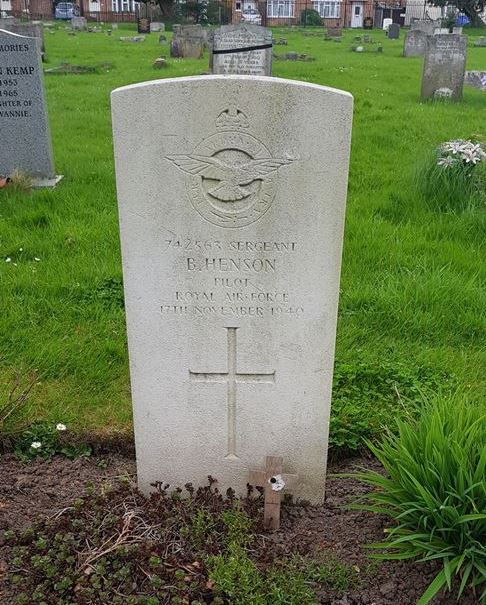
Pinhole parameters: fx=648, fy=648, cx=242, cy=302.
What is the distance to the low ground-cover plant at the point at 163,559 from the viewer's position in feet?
7.21

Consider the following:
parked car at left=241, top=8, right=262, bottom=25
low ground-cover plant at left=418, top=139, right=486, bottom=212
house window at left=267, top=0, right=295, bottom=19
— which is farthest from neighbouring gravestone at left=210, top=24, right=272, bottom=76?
house window at left=267, top=0, right=295, bottom=19

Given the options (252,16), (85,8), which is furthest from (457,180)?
(85,8)

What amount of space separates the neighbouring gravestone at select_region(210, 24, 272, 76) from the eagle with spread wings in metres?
9.13

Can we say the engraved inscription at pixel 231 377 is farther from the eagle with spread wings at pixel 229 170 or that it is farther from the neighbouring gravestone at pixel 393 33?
the neighbouring gravestone at pixel 393 33

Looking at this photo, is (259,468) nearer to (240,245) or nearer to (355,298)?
(240,245)

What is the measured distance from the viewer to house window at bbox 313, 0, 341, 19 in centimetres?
4622

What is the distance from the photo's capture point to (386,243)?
4.91m

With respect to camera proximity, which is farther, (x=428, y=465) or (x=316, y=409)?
(x=316, y=409)

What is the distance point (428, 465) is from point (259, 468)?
0.75m

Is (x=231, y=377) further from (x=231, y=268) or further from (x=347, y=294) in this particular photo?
(x=347, y=294)

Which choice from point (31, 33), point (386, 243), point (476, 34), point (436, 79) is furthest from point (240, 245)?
point (476, 34)

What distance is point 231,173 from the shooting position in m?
2.17

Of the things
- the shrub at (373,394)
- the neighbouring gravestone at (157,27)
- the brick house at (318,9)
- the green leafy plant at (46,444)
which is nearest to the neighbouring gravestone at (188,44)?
the neighbouring gravestone at (157,27)

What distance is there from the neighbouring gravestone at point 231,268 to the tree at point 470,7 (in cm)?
4131
